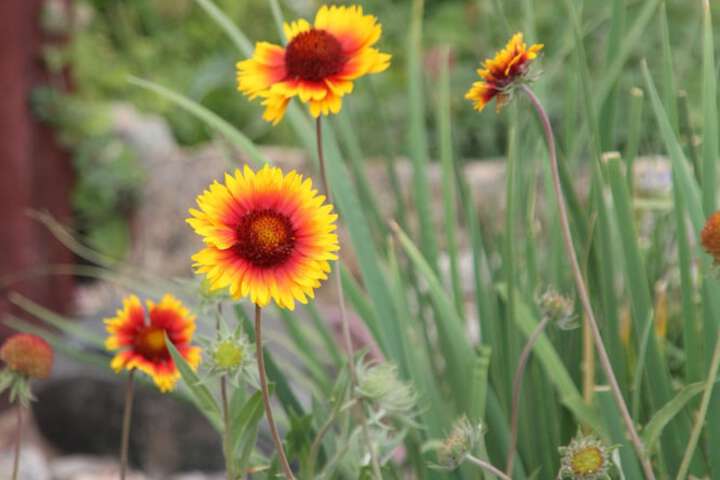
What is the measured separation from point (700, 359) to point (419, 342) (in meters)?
0.39

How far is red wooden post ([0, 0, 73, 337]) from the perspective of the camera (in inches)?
109

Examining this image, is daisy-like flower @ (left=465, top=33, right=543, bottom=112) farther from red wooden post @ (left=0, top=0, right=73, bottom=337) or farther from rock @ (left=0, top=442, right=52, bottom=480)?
red wooden post @ (left=0, top=0, right=73, bottom=337)

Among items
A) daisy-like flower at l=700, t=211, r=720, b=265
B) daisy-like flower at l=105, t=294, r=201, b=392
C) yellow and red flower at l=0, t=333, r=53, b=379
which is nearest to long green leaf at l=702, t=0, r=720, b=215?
daisy-like flower at l=700, t=211, r=720, b=265

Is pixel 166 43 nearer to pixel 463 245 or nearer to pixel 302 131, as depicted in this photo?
pixel 463 245

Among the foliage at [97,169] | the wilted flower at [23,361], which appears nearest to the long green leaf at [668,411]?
the wilted flower at [23,361]

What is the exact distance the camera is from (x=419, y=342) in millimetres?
1333

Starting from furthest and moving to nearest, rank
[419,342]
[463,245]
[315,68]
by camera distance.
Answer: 1. [463,245]
2. [419,342]
3. [315,68]

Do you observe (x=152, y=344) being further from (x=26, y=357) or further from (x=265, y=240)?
(x=265, y=240)

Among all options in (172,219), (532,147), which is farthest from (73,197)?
(532,147)

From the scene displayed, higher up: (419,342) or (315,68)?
(315,68)

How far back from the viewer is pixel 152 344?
981 mm

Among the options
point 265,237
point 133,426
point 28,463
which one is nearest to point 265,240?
point 265,237

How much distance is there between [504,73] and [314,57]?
174 millimetres

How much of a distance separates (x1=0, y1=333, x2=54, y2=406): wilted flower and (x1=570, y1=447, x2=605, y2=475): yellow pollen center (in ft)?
1.47
